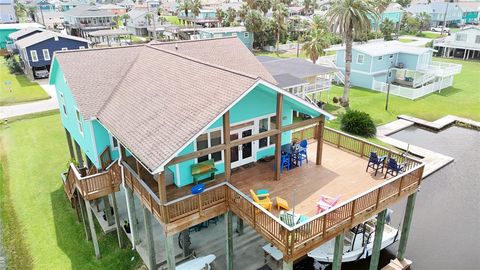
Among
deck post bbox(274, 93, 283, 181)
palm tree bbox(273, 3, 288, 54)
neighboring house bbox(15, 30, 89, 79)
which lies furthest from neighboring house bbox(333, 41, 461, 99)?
neighboring house bbox(15, 30, 89, 79)

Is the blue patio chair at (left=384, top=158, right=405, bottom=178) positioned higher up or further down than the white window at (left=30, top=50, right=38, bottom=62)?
further down

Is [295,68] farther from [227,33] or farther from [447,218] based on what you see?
[227,33]

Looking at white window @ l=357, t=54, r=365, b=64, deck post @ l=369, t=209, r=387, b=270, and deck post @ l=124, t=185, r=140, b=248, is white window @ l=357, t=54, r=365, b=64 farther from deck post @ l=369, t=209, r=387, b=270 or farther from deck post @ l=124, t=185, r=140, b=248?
deck post @ l=124, t=185, r=140, b=248

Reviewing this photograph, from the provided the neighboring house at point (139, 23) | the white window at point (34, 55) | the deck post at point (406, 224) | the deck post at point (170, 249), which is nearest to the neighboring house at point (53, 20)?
the neighboring house at point (139, 23)

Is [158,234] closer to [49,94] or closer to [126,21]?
[49,94]

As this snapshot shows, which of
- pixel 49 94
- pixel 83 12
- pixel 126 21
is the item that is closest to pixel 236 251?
pixel 49 94

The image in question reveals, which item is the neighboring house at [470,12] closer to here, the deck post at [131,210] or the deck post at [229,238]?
the deck post at [229,238]
